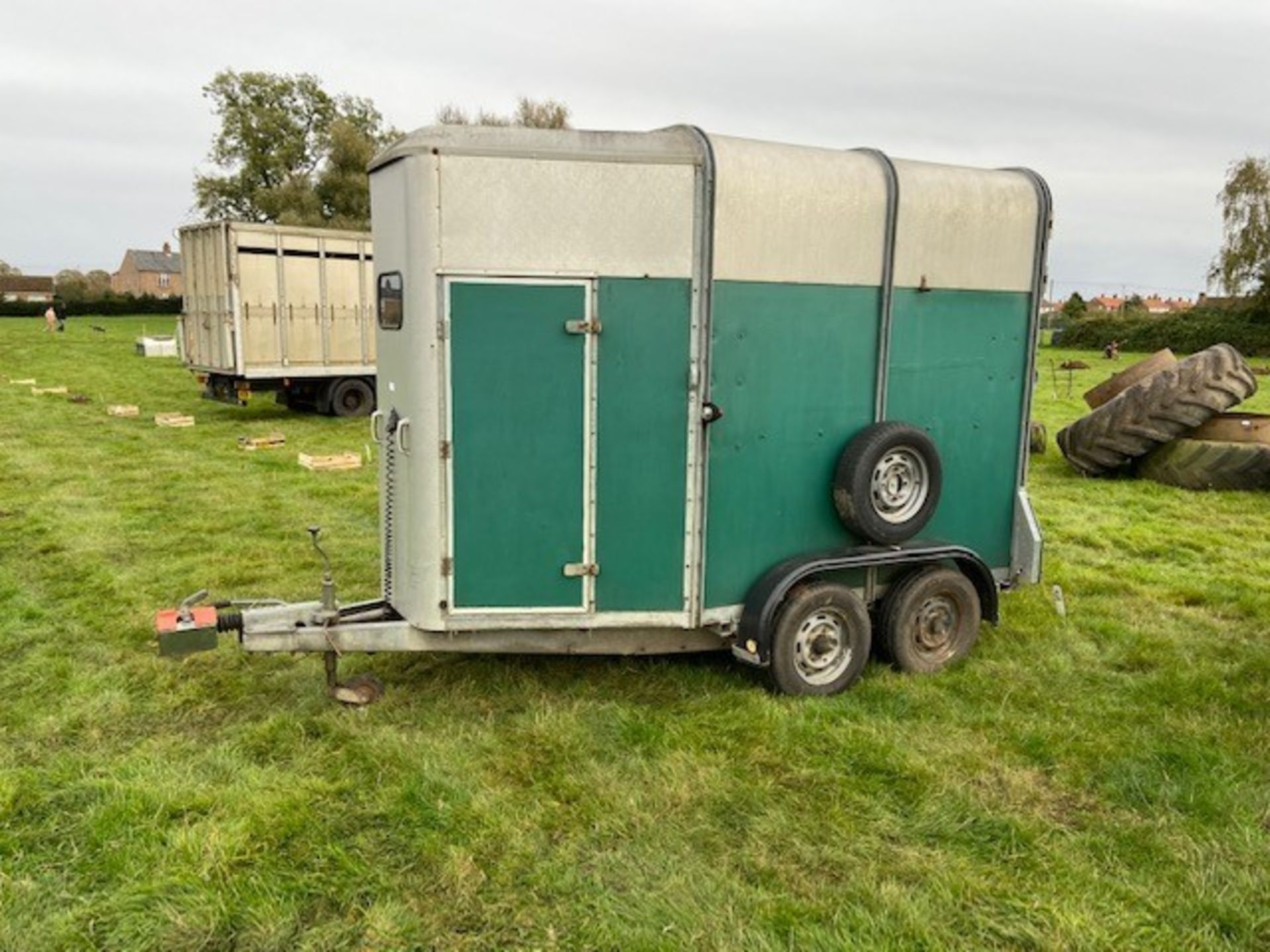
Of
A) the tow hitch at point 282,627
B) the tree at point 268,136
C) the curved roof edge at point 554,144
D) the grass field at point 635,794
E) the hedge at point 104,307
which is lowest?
the grass field at point 635,794

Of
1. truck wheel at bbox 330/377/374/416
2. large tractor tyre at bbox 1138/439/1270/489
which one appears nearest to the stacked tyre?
large tractor tyre at bbox 1138/439/1270/489

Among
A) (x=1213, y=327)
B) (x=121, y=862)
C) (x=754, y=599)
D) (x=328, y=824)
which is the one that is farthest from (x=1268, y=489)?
(x=1213, y=327)

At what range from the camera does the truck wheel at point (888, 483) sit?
5230 mm

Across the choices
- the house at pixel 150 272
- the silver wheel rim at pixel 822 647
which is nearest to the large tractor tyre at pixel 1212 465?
the silver wheel rim at pixel 822 647

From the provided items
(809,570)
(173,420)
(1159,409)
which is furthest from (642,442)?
(173,420)

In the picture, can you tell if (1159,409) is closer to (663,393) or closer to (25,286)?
(663,393)

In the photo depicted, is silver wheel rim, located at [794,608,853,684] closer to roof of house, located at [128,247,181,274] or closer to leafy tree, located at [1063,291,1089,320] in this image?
leafy tree, located at [1063,291,1089,320]

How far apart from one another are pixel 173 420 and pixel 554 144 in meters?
13.5

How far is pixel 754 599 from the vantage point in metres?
5.14

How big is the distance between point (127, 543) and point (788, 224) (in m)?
6.61

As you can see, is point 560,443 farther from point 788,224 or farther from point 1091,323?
point 1091,323

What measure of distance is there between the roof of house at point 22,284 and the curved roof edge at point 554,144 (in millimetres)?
95351

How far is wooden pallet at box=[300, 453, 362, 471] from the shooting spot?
486 inches

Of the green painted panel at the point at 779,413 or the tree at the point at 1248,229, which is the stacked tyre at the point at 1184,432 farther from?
the tree at the point at 1248,229
